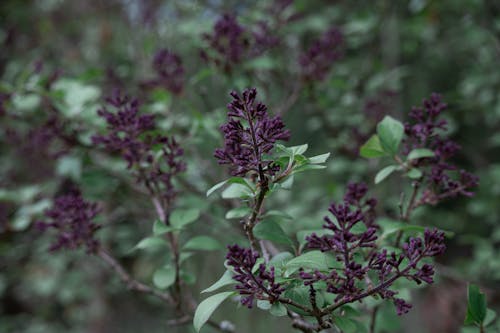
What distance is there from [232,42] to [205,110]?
1.31 m

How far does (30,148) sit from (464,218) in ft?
11.7

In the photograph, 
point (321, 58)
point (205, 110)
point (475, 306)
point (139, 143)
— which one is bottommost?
point (475, 306)

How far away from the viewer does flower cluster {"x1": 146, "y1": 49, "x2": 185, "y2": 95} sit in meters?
1.61

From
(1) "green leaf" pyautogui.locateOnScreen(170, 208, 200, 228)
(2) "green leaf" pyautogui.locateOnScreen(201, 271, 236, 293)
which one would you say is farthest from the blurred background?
→ (2) "green leaf" pyautogui.locateOnScreen(201, 271, 236, 293)

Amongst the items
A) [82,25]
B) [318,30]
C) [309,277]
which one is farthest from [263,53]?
[82,25]

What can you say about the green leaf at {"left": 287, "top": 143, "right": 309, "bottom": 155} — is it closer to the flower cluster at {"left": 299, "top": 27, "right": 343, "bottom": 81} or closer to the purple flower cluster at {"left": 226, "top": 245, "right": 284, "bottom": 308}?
the purple flower cluster at {"left": 226, "top": 245, "right": 284, "bottom": 308}

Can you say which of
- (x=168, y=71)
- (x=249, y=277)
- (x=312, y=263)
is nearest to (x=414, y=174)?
(x=312, y=263)

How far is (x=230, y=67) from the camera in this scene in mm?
1575

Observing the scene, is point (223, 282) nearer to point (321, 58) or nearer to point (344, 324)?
point (344, 324)

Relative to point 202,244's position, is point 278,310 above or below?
below

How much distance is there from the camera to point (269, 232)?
3.06ft

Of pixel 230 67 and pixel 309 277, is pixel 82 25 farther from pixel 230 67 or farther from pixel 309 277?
pixel 309 277

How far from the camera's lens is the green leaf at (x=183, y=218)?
1.08 meters

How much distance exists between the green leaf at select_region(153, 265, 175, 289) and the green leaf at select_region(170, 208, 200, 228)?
13 cm
